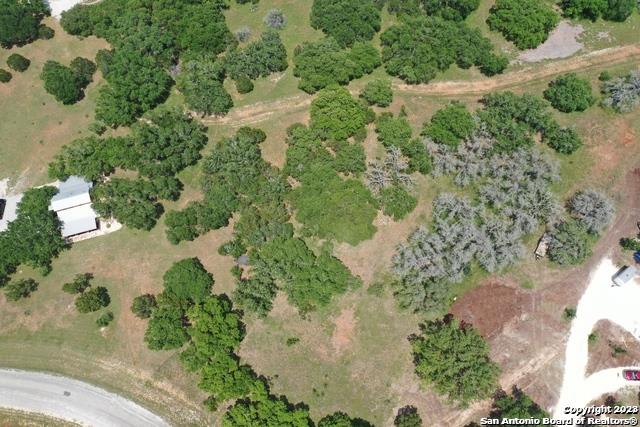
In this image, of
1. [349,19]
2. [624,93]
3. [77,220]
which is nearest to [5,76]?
[77,220]

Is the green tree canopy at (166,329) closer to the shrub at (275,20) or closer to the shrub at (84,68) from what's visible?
the shrub at (84,68)

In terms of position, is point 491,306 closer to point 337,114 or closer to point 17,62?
point 337,114

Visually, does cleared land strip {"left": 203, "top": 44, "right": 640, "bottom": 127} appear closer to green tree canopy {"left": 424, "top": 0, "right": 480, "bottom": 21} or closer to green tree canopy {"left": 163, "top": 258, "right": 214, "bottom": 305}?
green tree canopy {"left": 424, "top": 0, "right": 480, "bottom": 21}

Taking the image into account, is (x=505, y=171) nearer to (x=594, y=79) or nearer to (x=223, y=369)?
(x=594, y=79)

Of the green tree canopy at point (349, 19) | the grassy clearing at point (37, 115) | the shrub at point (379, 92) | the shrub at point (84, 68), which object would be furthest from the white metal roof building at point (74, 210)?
the green tree canopy at point (349, 19)

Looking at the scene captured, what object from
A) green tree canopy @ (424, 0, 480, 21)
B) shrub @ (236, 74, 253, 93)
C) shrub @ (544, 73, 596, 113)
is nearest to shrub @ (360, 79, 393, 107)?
green tree canopy @ (424, 0, 480, 21)

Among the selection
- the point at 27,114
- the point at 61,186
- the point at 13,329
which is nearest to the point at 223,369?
the point at 13,329
